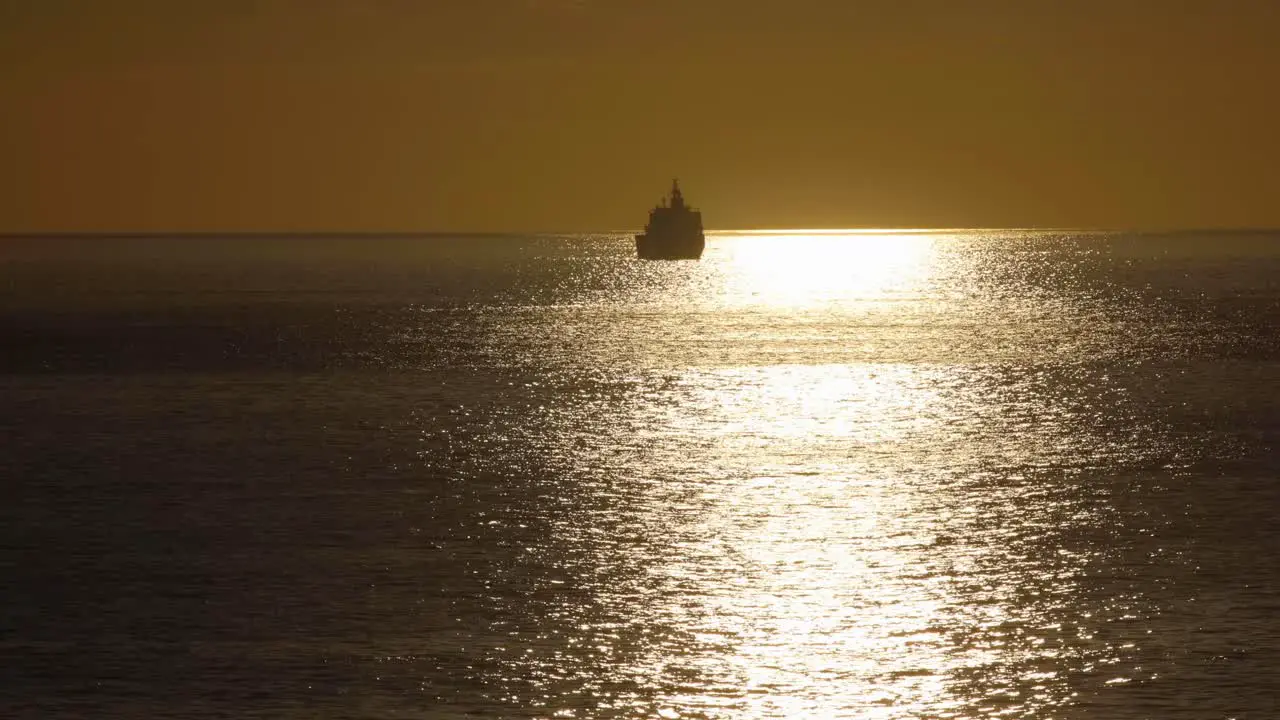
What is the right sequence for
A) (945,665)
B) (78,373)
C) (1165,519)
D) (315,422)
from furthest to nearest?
(78,373) < (315,422) < (1165,519) < (945,665)

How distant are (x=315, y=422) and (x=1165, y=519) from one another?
1179 inches

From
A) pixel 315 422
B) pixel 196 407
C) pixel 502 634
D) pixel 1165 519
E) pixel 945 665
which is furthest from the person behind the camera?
pixel 196 407

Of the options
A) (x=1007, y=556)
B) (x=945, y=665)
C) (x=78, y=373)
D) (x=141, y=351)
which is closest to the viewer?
(x=945, y=665)

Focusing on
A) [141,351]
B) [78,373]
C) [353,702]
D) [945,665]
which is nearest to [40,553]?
[353,702]

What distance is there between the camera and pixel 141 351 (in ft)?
289

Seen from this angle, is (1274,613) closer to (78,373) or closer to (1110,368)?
(1110,368)

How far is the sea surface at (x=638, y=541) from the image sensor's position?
925 inches

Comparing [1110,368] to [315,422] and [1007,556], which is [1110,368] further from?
[1007,556]

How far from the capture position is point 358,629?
1040 inches

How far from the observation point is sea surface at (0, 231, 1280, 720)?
77.0ft

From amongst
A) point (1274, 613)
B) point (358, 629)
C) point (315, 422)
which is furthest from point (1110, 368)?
point (358, 629)

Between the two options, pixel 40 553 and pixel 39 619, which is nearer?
pixel 39 619

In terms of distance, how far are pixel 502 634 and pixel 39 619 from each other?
763 centimetres

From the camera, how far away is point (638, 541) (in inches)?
1344
